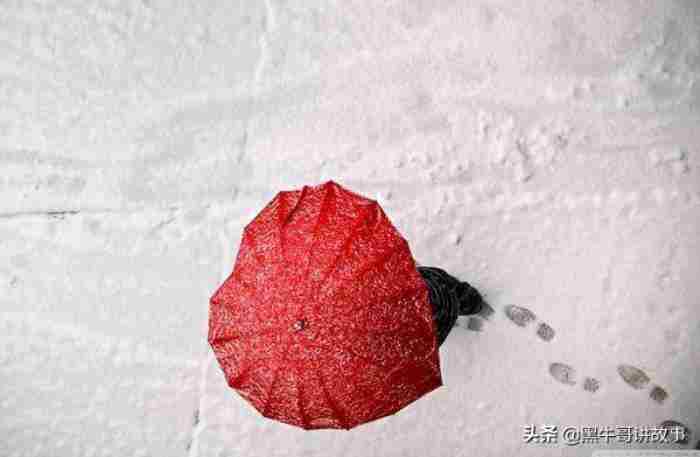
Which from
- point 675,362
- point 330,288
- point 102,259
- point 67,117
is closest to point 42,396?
point 102,259

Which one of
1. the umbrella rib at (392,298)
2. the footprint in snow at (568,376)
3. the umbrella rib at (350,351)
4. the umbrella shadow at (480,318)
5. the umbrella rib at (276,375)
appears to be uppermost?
the umbrella rib at (392,298)

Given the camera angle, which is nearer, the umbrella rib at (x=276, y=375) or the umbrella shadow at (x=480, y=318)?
the umbrella rib at (x=276, y=375)

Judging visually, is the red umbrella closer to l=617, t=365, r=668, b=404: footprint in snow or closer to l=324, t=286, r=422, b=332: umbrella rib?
l=324, t=286, r=422, b=332: umbrella rib

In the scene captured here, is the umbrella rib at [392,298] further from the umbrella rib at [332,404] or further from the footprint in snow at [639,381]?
the footprint in snow at [639,381]

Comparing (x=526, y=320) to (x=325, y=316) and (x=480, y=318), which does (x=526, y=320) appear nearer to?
(x=480, y=318)

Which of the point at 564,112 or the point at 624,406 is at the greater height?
the point at 564,112

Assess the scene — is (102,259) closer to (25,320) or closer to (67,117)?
(25,320)

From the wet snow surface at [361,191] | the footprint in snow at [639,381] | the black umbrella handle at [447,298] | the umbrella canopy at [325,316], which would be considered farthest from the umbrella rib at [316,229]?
the footprint in snow at [639,381]

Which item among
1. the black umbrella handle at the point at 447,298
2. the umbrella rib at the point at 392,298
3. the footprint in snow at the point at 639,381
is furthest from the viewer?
the footprint in snow at the point at 639,381
